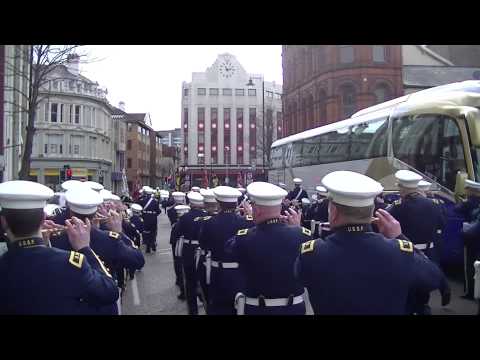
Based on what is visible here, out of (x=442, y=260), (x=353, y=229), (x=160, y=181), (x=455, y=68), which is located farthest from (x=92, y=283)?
(x=160, y=181)

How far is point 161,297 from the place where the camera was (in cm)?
902

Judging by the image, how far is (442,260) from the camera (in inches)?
388

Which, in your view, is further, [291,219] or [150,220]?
[150,220]

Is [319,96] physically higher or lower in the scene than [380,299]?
higher

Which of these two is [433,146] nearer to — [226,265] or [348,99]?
[226,265]

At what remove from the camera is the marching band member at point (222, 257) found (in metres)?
5.39

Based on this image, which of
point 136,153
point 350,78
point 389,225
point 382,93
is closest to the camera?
point 389,225

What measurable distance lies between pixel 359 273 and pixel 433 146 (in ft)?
32.0

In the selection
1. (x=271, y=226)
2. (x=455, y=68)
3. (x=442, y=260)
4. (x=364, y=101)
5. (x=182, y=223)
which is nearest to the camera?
(x=271, y=226)

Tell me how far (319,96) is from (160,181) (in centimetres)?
6130

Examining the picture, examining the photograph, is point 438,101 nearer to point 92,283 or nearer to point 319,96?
point 92,283

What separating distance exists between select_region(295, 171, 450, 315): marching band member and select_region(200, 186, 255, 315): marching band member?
244cm

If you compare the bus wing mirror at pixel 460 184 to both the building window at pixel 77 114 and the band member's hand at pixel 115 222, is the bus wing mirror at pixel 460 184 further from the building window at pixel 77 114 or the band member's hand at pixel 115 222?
the building window at pixel 77 114

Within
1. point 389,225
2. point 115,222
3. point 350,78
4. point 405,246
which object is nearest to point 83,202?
point 115,222
